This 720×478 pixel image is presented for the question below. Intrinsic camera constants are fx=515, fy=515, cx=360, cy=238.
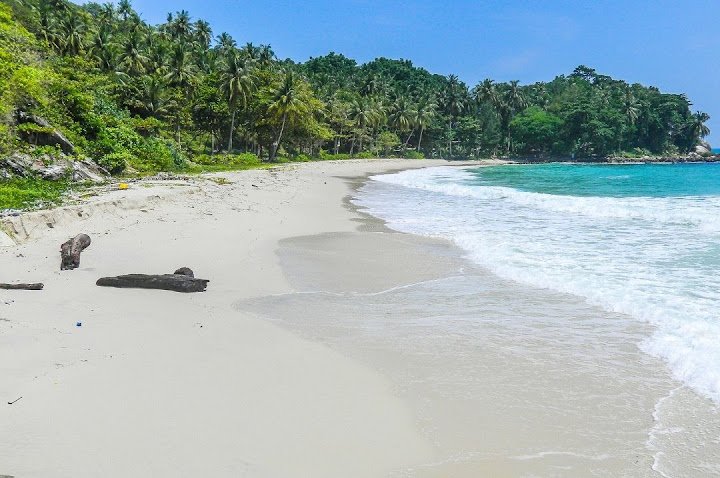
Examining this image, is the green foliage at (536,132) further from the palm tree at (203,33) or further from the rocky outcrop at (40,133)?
the rocky outcrop at (40,133)

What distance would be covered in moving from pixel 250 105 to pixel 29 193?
138ft

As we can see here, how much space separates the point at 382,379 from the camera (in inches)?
210

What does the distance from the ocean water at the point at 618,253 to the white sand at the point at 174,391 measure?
138 inches

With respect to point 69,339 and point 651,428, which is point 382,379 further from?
point 69,339

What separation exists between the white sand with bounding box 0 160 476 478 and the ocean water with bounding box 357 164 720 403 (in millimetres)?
3512

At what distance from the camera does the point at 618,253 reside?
1191cm

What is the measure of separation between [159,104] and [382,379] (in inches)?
1756

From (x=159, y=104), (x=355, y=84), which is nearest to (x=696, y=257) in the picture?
(x=159, y=104)

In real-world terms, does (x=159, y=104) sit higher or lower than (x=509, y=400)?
higher

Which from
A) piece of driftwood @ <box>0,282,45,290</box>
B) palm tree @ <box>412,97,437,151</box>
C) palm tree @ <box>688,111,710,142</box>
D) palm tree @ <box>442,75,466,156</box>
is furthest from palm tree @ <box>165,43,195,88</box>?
palm tree @ <box>688,111,710,142</box>

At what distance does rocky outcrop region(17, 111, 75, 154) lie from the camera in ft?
62.4

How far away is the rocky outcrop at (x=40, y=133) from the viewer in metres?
19.0

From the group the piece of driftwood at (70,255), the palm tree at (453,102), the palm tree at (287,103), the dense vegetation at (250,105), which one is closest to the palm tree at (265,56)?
the dense vegetation at (250,105)

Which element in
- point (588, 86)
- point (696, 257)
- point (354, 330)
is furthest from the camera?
point (588, 86)
